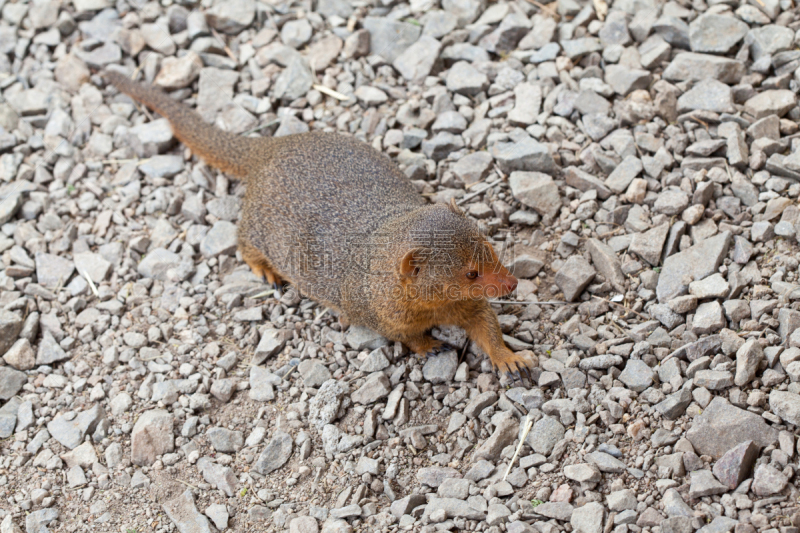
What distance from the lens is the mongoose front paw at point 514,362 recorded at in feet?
13.5

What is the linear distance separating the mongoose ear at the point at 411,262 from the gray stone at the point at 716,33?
310cm

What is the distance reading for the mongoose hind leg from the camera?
5.18m

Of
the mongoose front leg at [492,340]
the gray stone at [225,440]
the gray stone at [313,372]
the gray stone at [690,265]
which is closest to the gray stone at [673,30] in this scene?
the gray stone at [690,265]

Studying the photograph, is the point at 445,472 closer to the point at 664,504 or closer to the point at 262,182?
the point at 664,504

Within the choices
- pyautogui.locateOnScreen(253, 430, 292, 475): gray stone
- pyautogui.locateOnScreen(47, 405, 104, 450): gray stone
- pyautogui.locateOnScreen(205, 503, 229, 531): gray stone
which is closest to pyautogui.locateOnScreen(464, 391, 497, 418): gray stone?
pyautogui.locateOnScreen(253, 430, 292, 475): gray stone

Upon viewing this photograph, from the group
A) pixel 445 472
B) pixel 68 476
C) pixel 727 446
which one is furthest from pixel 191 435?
pixel 727 446

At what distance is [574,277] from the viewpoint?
4.43 metres

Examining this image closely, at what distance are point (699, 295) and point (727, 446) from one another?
3.46 feet

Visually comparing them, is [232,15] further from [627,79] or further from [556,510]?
[556,510]

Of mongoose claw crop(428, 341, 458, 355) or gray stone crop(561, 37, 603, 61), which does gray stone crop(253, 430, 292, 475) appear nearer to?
mongoose claw crop(428, 341, 458, 355)

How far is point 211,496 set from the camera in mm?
3842

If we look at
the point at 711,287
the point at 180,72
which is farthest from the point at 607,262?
the point at 180,72

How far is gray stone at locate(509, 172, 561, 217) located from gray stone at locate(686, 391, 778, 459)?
6.32 feet

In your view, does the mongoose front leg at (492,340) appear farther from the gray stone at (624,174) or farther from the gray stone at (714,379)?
the gray stone at (624,174)
